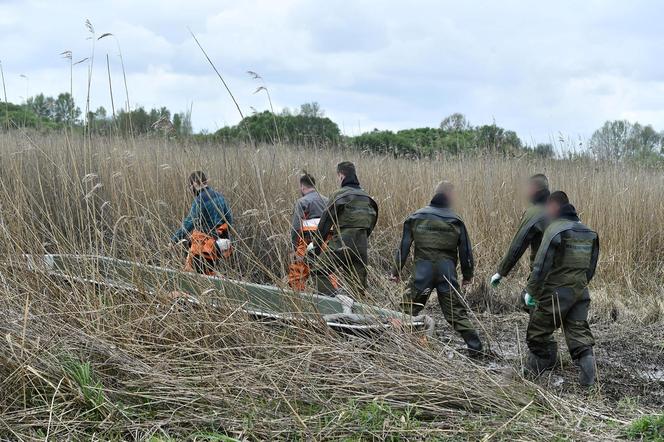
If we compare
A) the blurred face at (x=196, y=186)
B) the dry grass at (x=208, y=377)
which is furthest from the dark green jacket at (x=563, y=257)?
the blurred face at (x=196, y=186)

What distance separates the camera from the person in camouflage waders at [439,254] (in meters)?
5.95

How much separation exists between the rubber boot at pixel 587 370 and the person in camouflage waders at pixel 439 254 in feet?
3.17

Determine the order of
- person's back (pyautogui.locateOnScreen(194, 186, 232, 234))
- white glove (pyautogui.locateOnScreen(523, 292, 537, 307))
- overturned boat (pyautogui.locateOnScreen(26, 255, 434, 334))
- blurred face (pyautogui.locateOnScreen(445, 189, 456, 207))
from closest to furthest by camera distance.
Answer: overturned boat (pyautogui.locateOnScreen(26, 255, 434, 334)) < person's back (pyautogui.locateOnScreen(194, 186, 232, 234)) < white glove (pyautogui.locateOnScreen(523, 292, 537, 307)) < blurred face (pyautogui.locateOnScreen(445, 189, 456, 207))

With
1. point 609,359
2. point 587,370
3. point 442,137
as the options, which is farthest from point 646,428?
point 442,137

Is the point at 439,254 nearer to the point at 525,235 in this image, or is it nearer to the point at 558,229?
the point at 525,235

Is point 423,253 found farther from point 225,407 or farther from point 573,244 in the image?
point 225,407

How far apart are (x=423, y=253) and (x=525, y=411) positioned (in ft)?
7.79

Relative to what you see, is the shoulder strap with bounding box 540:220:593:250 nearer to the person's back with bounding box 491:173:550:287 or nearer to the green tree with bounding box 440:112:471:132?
the person's back with bounding box 491:173:550:287

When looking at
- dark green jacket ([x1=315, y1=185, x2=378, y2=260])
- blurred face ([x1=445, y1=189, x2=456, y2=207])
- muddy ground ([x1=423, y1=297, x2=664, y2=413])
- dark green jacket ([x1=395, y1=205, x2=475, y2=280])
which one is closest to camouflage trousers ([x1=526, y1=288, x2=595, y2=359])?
muddy ground ([x1=423, y1=297, x2=664, y2=413])

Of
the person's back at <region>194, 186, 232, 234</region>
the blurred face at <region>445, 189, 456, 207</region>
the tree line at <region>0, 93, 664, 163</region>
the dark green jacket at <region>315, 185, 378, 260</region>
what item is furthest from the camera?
the tree line at <region>0, 93, 664, 163</region>

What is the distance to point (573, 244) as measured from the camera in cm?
517

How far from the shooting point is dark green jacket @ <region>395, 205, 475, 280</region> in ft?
19.5

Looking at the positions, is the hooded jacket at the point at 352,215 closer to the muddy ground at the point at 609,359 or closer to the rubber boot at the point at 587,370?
the muddy ground at the point at 609,359

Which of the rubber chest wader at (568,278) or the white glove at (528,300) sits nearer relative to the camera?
the rubber chest wader at (568,278)
